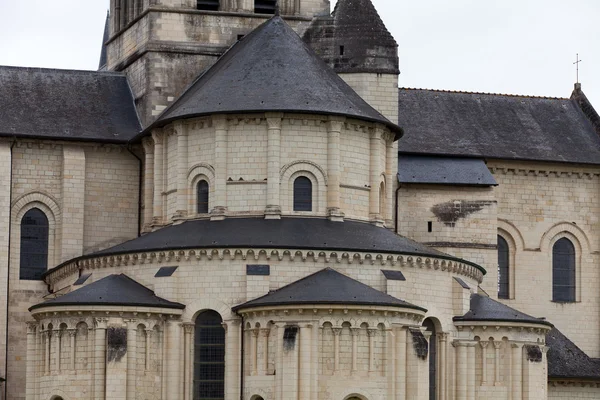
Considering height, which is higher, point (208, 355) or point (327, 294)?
point (327, 294)

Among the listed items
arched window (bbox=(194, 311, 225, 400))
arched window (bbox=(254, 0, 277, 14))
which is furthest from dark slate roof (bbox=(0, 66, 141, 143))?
arched window (bbox=(194, 311, 225, 400))

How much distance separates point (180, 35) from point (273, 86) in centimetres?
888

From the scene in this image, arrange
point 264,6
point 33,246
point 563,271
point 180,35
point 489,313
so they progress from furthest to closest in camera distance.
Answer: point 563,271 → point 264,6 → point 180,35 → point 33,246 → point 489,313

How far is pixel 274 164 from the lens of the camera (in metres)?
64.3

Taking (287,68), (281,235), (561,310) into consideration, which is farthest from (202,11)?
(561,310)

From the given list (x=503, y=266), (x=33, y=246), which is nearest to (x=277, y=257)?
(x=33, y=246)

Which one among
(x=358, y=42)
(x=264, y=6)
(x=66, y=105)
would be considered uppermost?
(x=264, y=6)

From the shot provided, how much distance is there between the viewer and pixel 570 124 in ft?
258

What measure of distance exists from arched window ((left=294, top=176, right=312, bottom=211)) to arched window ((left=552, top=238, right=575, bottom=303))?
1574 cm

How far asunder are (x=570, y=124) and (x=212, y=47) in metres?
16.3

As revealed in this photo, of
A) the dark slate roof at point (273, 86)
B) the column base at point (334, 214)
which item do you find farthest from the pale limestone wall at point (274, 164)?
the dark slate roof at point (273, 86)

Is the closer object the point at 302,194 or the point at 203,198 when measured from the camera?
the point at 302,194

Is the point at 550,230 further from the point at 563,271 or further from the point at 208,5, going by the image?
the point at 208,5

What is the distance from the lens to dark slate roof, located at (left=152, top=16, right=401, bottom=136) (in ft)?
212
